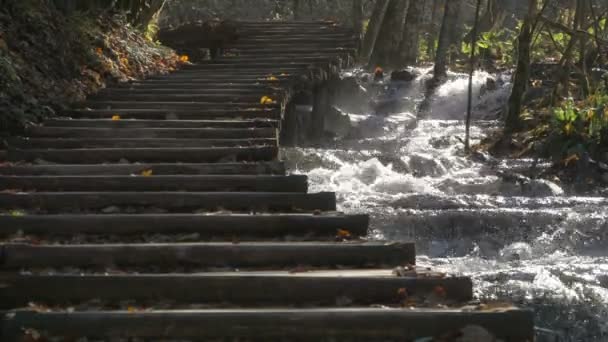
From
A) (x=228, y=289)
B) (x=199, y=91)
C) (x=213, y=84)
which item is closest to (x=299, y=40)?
(x=213, y=84)

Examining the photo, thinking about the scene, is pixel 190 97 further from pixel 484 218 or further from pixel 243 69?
pixel 484 218

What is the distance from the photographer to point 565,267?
8430mm

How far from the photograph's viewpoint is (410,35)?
23641 mm

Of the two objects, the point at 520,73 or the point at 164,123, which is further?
the point at 520,73

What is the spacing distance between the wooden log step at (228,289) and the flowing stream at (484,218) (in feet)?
9.52

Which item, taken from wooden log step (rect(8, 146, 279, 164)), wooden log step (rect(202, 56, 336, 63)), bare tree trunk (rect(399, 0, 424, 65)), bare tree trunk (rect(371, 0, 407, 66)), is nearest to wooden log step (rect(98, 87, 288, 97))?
wooden log step (rect(202, 56, 336, 63))

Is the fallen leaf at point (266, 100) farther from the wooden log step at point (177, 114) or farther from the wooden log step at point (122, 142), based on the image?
the wooden log step at point (122, 142)

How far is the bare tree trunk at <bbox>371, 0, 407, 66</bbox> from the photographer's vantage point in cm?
2358

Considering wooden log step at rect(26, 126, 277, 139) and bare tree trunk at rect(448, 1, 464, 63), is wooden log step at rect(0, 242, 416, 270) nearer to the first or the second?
wooden log step at rect(26, 126, 277, 139)

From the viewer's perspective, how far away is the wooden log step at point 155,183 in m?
6.61

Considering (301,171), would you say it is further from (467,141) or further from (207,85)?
(467,141)

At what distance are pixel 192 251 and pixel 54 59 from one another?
584 cm

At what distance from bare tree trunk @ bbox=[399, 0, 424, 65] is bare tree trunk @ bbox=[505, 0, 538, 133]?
7.86 metres

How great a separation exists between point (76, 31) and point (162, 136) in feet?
12.3
